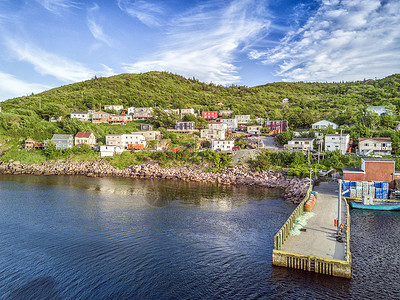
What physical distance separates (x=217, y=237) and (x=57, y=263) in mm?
11253

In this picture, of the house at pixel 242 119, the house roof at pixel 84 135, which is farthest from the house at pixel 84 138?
the house at pixel 242 119

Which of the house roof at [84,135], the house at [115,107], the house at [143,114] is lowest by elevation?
the house roof at [84,135]

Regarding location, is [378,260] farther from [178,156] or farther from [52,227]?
[178,156]

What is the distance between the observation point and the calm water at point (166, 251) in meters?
13.4

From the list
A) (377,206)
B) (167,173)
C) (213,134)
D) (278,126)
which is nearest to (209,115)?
(213,134)

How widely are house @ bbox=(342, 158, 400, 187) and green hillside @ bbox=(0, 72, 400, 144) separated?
33556 mm

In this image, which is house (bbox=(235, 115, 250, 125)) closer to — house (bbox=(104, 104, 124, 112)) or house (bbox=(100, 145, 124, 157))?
house (bbox=(100, 145, 124, 157))

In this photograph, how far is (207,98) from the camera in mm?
119688

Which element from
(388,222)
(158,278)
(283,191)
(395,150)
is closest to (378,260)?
(388,222)

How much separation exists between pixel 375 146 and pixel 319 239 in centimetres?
3816

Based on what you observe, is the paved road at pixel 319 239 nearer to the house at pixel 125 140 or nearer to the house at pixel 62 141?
the house at pixel 125 140

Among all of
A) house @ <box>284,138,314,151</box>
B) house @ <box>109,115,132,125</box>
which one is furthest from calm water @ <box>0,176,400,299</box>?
house @ <box>109,115,132,125</box>

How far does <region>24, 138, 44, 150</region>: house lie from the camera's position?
6022 centimetres

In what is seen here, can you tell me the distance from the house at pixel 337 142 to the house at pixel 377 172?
687 inches
